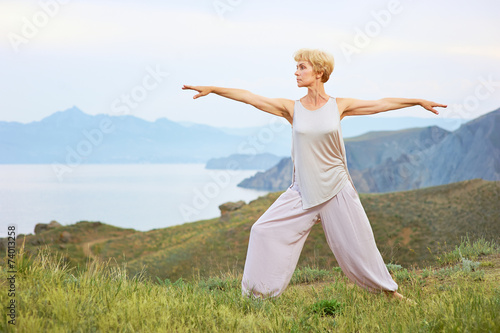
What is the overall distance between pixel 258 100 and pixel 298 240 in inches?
65.6

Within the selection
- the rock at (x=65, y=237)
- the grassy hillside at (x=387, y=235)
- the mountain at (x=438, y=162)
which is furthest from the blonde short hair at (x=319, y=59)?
the mountain at (x=438, y=162)

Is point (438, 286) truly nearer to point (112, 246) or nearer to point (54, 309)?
point (54, 309)

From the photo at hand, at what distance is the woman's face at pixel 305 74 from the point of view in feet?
18.5

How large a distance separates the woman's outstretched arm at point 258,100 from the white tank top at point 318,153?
22cm

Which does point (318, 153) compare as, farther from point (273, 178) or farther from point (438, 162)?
point (273, 178)

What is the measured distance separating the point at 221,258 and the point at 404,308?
18.7 m

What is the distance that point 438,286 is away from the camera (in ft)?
20.9

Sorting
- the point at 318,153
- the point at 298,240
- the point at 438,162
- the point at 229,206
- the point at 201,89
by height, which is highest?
the point at 438,162

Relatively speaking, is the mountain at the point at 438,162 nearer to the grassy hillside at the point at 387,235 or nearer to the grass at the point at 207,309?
the grassy hillside at the point at 387,235

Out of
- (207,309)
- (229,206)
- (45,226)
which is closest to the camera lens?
(207,309)

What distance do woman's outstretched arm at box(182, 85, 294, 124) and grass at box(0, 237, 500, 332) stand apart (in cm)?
212

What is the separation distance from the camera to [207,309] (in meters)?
4.90

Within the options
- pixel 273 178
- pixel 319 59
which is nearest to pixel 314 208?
pixel 319 59

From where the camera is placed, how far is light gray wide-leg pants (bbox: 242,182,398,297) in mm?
Result: 5688
